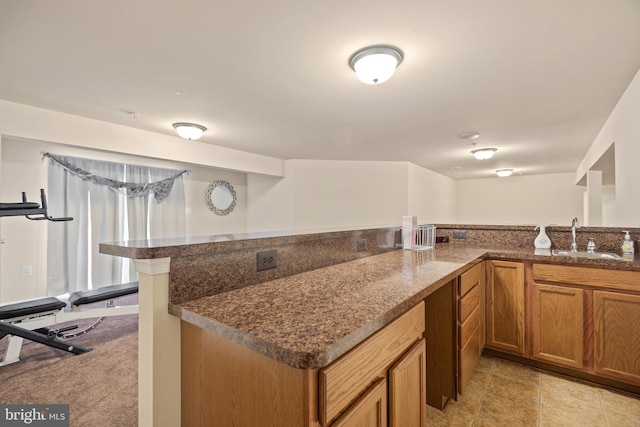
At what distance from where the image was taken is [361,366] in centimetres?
82

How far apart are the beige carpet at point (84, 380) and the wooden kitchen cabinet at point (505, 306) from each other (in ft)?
8.23

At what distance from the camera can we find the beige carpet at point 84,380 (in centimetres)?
178

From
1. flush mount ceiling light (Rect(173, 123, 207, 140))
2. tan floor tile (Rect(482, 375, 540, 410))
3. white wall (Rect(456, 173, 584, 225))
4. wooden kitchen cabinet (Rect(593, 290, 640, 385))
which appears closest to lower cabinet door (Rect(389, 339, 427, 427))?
tan floor tile (Rect(482, 375, 540, 410))

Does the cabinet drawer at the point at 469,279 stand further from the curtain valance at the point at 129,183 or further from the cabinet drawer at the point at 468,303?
the curtain valance at the point at 129,183

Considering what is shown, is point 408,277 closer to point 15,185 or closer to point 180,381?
point 180,381

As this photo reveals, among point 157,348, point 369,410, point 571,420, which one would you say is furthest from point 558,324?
point 157,348

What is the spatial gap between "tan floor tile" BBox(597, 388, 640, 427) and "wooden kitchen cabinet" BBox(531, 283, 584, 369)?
19 centimetres

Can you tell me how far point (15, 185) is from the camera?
134 inches

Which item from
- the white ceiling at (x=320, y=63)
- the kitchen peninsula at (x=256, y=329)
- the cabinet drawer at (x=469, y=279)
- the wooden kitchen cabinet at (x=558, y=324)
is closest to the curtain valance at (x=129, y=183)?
the white ceiling at (x=320, y=63)

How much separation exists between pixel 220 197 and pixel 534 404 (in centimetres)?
520

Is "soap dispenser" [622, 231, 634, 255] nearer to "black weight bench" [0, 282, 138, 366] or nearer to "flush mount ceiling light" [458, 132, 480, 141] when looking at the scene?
"flush mount ceiling light" [458, 132, 480, 141]

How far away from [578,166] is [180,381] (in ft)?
25.2

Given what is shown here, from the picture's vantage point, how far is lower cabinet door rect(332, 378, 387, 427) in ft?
A: 2.52

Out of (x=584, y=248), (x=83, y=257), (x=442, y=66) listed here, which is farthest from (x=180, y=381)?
(x=83, y=257)
